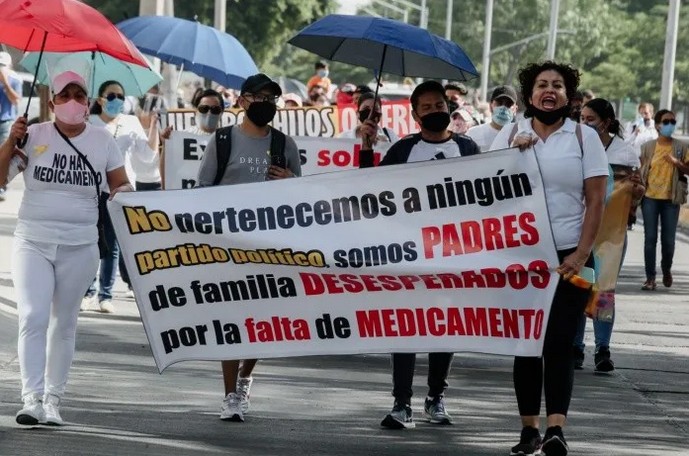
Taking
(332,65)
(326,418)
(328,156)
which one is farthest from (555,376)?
(332,65)

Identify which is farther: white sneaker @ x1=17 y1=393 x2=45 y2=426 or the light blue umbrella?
the light blue umbrella

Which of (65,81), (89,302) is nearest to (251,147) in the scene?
(65,81)

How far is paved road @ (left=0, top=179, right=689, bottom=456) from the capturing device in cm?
839

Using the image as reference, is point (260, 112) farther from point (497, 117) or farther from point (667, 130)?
point (667, 130)

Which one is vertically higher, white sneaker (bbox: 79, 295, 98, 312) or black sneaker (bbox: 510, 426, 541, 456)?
black sneaker (bbox: 510, 426, 541, 456)

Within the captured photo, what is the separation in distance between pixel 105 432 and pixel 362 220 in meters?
1.59

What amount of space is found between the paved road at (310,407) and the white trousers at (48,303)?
0.95 feet

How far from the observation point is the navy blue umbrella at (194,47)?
593 inches

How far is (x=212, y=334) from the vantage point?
28.4 ft

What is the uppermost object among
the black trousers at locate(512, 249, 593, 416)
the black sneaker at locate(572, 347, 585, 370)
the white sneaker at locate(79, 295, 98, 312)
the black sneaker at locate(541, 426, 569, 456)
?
the black trousers at locate(512, 249, 593, 416)

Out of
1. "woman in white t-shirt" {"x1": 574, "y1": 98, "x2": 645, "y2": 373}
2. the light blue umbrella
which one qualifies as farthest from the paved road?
the light blue umbrella

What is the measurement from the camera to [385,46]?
36.9 feet

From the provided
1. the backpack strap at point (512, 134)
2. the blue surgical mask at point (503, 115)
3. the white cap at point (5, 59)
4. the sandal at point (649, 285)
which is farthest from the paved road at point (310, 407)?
the white cap at point (5, 59)

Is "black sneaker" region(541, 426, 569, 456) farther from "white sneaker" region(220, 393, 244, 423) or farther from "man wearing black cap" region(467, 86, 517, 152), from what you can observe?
"man wearing black cap" region(467, 86, 517, 152)
